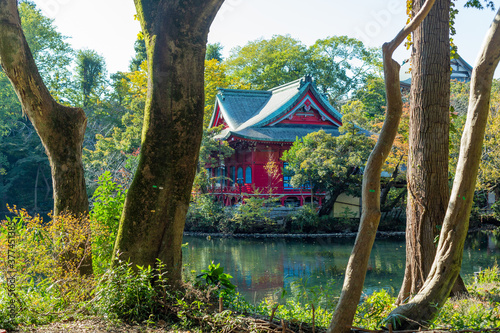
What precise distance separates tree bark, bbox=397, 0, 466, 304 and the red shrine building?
462 inches

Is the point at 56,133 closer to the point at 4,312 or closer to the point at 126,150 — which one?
the point at 4,312

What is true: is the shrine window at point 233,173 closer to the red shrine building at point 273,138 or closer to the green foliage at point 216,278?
the red shrine building at point 273,138

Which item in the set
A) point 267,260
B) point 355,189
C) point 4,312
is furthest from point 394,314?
point 355,189

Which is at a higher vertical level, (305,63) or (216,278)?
(305,63)

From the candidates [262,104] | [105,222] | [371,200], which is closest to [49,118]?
[105,222]

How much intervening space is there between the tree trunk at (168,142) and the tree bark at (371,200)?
1.23 metres

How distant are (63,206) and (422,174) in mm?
3288

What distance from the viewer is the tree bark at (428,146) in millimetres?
4230

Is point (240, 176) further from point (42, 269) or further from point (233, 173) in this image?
point (42, 269)

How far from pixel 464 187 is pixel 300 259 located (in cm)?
853

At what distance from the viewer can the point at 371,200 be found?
8.32 feet

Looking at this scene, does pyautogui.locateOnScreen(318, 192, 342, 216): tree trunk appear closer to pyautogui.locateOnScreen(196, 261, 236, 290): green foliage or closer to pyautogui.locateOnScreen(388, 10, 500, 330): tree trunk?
pyautogui.locateOnScreen(196, 261, 236, 290): green foliage

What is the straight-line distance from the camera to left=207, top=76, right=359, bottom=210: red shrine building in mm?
16797

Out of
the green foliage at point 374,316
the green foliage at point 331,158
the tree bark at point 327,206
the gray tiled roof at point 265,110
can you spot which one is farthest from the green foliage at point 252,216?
the green foliage at point 374,316
